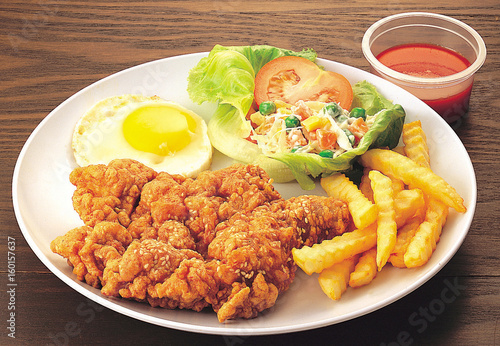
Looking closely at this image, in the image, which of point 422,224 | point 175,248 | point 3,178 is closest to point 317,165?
point 422,224

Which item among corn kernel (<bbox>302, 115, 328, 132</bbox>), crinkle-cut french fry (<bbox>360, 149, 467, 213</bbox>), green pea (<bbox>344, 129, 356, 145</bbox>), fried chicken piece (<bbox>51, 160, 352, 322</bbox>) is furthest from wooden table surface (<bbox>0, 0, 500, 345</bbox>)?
corn kernel (<bbox>302, 115, 328, 132</bbox>)

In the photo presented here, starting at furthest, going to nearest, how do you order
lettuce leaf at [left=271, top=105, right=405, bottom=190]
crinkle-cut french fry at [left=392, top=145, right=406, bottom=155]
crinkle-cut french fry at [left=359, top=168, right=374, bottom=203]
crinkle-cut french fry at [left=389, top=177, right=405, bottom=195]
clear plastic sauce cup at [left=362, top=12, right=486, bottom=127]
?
1. clear plastic sauce cup at [left=362, top=12, right=486, bottom=127]
2. crinkle-cut french fry at [left=392, top=145, right=406, bottom=155]
3. lettuce leaf at [left=271, top=105, right=405, bottom=190]
4. crinkle-cut french fry at [left=359, top=168, right=374, bottom=203]
5. crinkle-cut french fry at [left=389, top=177, right=405, bottom=195]

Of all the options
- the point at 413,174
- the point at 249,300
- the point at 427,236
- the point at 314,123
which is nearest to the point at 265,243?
the point at 249,300

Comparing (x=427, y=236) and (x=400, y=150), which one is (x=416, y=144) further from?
(x=427, y=236)

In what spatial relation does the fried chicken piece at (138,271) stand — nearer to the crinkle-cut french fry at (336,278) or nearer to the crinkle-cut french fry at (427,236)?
the crinkle-cut french fry at (336,278)

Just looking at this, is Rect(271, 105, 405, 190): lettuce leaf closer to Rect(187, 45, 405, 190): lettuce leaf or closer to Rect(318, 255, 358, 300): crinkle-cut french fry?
Rect(187, 45, 405, 190): lettuce leaf

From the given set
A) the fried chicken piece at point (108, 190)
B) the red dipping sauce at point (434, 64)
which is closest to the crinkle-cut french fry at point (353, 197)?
the fried chicken piece at point (108, 190)

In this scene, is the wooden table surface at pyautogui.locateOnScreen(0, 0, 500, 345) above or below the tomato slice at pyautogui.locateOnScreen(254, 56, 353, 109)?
below
